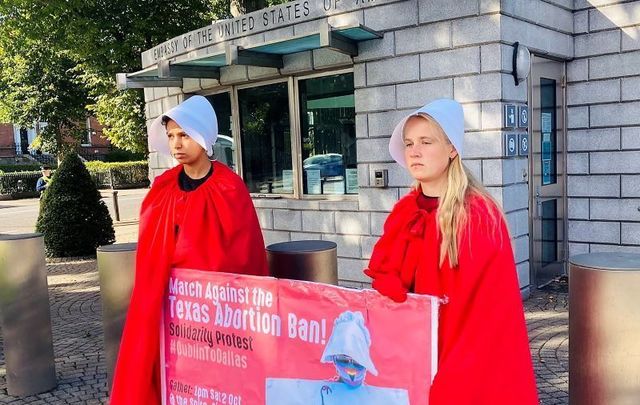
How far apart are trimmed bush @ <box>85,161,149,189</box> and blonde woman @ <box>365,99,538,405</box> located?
1410 inches

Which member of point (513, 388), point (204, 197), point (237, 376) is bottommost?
point (237, 376)

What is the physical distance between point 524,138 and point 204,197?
4811 mm

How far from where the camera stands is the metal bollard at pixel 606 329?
2.91m

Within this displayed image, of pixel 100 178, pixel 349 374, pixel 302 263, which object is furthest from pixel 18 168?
pixel 349 374

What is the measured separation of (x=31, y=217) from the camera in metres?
21.6

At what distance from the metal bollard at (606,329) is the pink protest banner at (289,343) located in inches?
40.6

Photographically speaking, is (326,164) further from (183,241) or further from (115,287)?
(183,241)

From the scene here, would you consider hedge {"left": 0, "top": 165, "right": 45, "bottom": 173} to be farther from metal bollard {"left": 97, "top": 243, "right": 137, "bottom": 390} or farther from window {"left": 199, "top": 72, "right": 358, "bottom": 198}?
metal bollard {"left": 97, "top": 243, "right": 137, "bottom": 390}

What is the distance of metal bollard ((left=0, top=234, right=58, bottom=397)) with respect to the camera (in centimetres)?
502

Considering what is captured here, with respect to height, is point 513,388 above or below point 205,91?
below

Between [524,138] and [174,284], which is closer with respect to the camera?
[174,284]

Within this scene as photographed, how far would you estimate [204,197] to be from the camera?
10.6 ft

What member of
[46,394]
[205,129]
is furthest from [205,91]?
[205,129]

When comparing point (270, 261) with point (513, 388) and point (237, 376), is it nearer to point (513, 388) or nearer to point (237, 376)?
point (237, 376)
